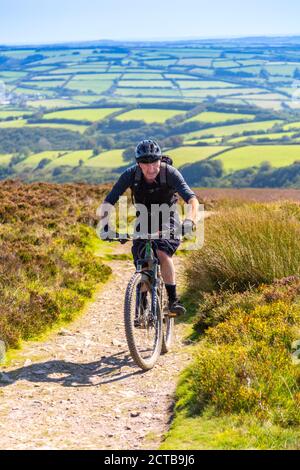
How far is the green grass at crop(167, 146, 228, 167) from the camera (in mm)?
81562

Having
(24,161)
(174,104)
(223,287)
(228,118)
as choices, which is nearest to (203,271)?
(223,287)

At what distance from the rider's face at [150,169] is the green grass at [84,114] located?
480ft

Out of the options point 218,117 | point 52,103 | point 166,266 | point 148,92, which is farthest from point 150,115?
point 166,266

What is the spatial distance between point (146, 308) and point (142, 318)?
17 centimetres

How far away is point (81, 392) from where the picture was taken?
6520 millimetres

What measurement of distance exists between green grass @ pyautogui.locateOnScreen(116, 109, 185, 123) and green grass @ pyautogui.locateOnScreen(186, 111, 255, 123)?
692cm

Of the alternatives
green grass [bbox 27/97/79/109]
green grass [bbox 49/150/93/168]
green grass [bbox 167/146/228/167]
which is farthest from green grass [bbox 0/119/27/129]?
green grass [bbox 167/146/228/167]

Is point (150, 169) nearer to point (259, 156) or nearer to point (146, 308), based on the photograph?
point (146, 308)

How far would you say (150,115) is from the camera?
480ft

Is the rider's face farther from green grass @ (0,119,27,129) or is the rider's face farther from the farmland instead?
green grass @ (0,119,27,129)

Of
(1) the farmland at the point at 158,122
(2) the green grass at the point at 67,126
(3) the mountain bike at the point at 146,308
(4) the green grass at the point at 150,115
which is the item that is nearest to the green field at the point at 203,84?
(1) the farmland at the point at 158,122

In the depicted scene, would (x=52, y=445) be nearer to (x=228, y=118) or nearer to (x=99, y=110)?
(x=228, y=118)

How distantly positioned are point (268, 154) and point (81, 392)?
79.0 meters

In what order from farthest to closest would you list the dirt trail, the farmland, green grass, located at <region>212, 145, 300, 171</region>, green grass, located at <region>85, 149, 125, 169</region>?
green grass, located at <region>85, 149, 125, 169</region> → the farmland → green grass, located at <region>212, 145, 300, 171</region> → the dirt trail
